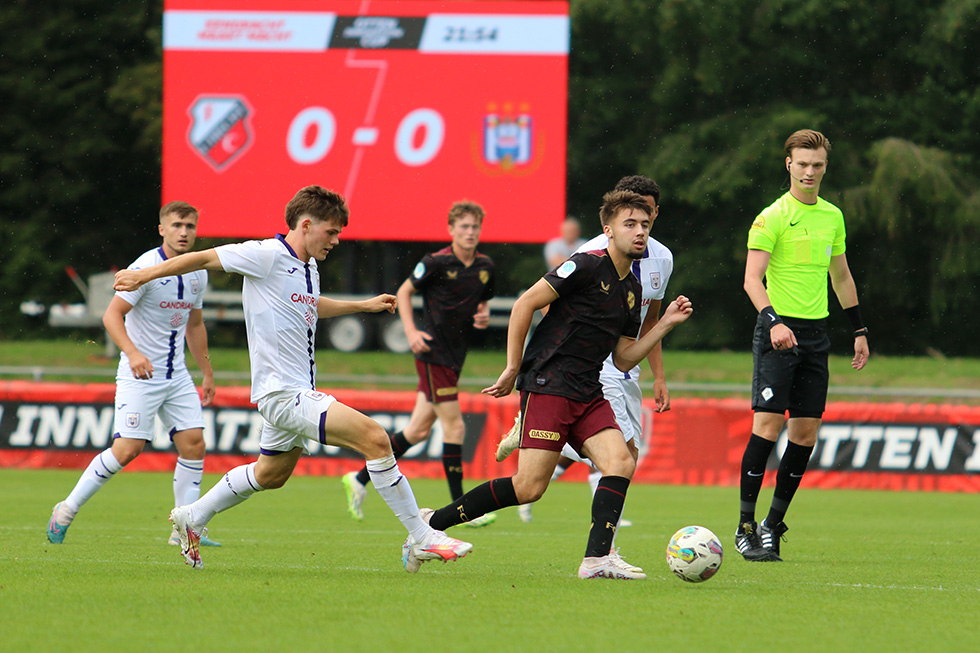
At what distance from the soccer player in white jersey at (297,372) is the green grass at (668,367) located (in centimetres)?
1300

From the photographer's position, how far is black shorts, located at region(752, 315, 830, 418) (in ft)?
24.7

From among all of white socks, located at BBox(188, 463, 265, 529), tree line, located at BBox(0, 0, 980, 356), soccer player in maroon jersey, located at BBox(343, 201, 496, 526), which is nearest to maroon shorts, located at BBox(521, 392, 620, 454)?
white socks, located at BBox(188, 463, 265, 529)

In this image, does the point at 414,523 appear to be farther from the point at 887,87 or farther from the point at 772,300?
the point at 887,87

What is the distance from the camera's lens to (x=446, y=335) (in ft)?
33.2

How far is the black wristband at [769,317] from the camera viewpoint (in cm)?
736

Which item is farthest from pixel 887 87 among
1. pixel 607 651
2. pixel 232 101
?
pixel 607 651

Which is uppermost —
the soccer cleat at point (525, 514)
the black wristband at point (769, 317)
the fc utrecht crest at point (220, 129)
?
the fc utrecht crest at point (220, 129)

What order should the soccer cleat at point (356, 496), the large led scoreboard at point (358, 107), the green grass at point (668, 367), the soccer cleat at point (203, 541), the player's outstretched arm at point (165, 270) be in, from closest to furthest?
the player's outstretched arm at point (165, 270)
the soccer cleat at point (203, 541)
the soccer cleat at point (356, 496)
the green grass at point (668, 367)
the large led scoreboard at point (358, 107)

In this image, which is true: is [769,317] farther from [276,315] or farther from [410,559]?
[276,315]

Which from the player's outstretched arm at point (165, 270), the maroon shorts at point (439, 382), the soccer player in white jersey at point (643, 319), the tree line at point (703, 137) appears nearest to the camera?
the player's outstretched arm at point (165, 270)

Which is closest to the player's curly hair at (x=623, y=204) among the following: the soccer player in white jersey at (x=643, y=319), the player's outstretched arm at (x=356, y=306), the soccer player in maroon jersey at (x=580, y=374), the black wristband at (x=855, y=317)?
the soccer player in maroon jersey at (x=580, y=374)

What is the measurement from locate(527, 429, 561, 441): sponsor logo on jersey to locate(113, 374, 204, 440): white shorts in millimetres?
2878

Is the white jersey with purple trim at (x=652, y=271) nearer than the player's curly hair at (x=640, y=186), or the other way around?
the player's curly hair at (x=640, y=186)

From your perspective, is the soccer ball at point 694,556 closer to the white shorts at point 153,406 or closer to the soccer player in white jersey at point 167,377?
the soccer player in white jersey at point 167,377
